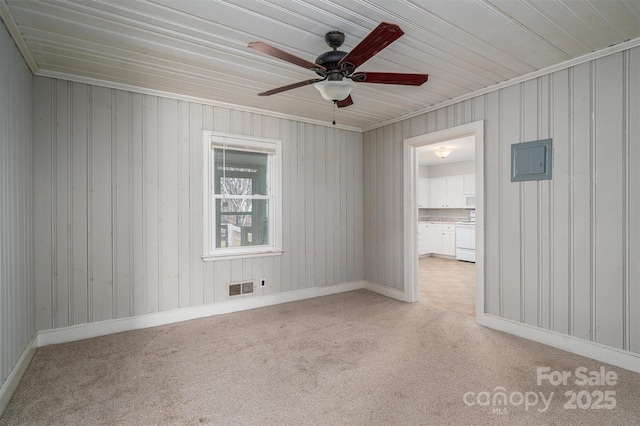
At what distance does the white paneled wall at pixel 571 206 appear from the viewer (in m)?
2.57

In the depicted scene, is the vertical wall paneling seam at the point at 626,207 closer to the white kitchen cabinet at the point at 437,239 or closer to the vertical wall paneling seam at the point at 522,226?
the vertical wall paneling seam at the point at 522,226

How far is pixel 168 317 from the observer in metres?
3.62

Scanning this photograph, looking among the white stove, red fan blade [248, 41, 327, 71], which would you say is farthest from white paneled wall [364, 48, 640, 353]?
the white stove

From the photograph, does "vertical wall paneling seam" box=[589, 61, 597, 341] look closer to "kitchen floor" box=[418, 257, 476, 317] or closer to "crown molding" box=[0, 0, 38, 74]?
"kitchen floor" box=[418, 257, 476, 317]

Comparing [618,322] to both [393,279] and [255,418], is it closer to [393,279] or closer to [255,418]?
[393,279]

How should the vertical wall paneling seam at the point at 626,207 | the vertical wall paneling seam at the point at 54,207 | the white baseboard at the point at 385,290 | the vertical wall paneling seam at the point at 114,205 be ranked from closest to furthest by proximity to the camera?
1. the vertical wall paneling seam at the point at 626,207
2. the vertical wall paneling seam at the point at 54,207
3. the vertical wall paneling seam at the point at 114,205
4. the white baseboard at the point at 385,290

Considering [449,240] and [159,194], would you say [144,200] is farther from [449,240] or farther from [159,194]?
[449,240]

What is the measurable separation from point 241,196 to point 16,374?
8.32ft

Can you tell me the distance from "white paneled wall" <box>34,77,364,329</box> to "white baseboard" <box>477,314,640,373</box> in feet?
8.11

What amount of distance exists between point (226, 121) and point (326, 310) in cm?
261

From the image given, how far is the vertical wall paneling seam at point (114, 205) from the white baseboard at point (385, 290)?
328cm

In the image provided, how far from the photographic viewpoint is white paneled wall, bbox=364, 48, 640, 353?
2568 millimetres

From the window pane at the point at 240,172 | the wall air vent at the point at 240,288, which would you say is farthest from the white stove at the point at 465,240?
the wall air vent at the point at 240,288

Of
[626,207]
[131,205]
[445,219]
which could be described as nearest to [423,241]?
[445,219]
